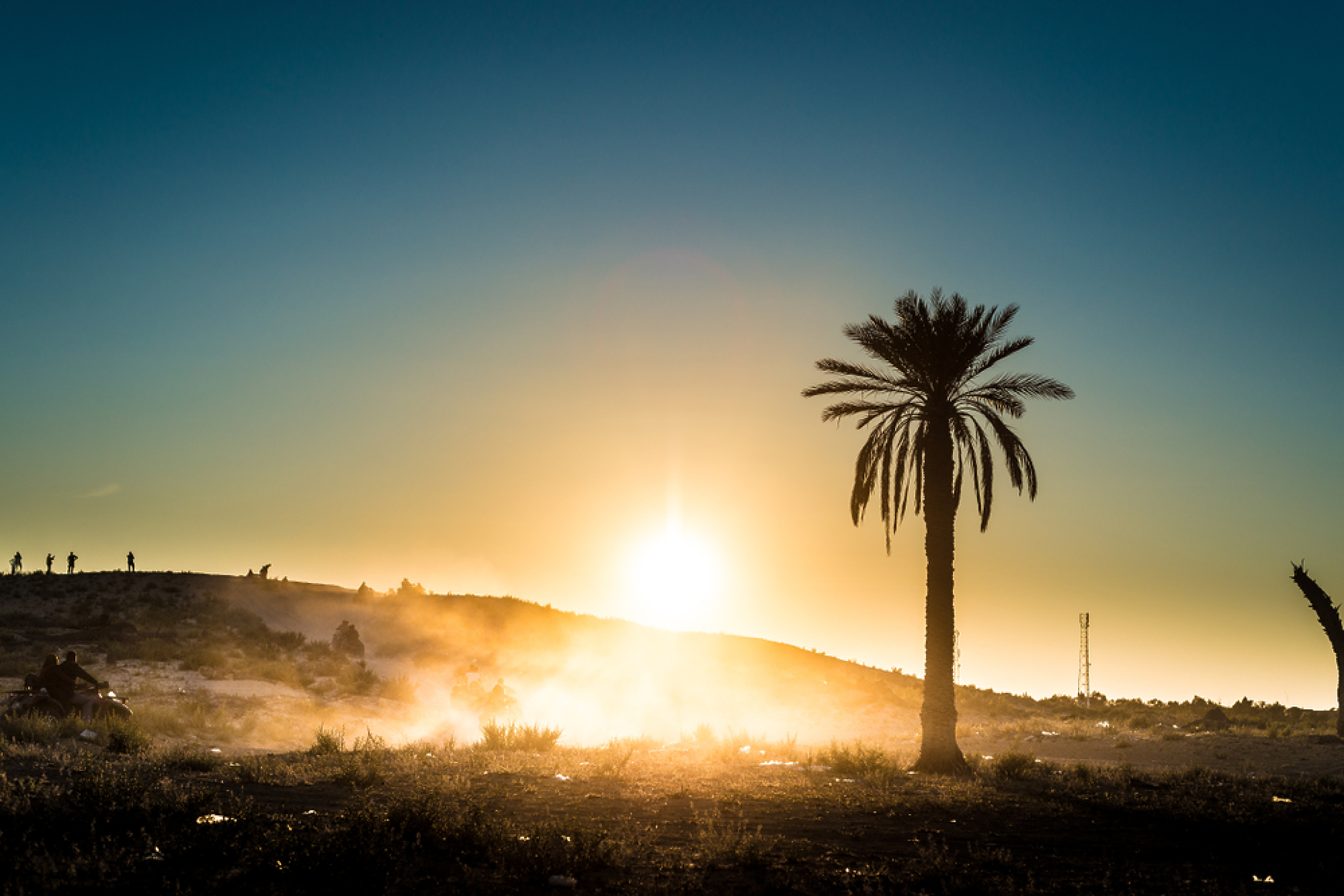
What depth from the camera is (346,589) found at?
65.7m

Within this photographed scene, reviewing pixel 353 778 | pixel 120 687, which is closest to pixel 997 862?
pixel 353 778

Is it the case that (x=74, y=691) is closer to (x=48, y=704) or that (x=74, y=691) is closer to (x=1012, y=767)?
(x=48, y=704)

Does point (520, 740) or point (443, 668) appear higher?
point (520, 740)

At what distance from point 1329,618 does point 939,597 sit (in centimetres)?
1993

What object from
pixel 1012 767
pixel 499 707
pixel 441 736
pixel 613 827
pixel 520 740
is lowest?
pixel 441 736

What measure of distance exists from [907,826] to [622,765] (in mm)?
6429

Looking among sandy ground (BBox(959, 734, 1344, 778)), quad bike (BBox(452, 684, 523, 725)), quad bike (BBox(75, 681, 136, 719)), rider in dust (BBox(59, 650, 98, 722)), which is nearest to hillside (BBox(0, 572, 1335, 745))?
quad bike (BBox(452, 684, 523, 725))

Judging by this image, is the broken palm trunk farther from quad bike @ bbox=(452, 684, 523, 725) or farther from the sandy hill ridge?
quad bike @ bbox=(452, 684, 523, 725)

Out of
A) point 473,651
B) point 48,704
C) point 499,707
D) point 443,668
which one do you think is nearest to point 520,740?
point 499,707

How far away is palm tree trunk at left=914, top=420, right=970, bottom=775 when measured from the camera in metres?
20.2

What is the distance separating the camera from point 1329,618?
99.6ft

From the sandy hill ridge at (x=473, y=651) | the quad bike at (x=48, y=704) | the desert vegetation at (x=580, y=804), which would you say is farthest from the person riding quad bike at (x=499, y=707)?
the quad bike at (x=48, y=704)

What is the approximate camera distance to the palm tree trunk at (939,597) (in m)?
20.2

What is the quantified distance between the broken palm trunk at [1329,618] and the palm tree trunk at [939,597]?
1892 centimetres
